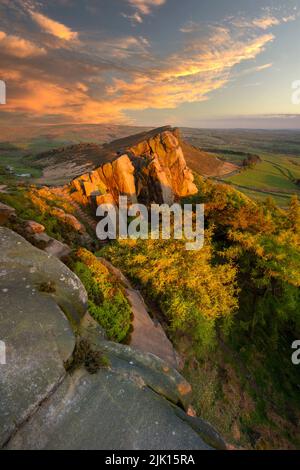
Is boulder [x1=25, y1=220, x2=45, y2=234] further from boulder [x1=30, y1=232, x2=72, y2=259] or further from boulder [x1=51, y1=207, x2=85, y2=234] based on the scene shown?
boulder [x1=51, y1=207, x2=85, y2=234]

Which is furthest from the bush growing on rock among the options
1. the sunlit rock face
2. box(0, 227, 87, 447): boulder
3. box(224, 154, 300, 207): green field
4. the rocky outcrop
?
box(224, 154, 300, 207): green field

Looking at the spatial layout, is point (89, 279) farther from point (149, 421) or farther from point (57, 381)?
point (149, 421)

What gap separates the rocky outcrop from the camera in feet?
36.6

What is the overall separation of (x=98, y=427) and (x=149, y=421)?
7.23 ft

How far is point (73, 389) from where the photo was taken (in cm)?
1245

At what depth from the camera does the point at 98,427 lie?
454 inches

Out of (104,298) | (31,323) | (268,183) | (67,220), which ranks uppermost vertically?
(31,323)

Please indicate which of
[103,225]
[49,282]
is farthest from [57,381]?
[103,225]

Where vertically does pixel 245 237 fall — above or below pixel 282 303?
above

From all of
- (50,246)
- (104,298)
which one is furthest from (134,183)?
(104,298)

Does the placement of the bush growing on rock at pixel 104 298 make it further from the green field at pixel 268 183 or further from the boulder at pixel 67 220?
the green field at pixel 268 183

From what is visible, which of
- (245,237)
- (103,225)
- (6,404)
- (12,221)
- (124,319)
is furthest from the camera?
(103,225)

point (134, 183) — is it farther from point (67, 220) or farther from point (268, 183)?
point (268, 183)

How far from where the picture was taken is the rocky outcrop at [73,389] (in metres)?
11.2
